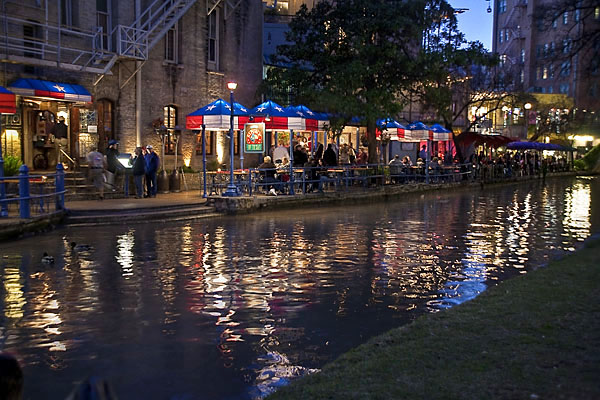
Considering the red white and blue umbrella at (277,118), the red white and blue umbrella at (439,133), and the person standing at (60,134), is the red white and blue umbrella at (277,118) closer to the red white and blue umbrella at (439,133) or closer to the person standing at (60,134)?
the person standing at (60,134)

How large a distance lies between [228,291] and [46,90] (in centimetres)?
1417

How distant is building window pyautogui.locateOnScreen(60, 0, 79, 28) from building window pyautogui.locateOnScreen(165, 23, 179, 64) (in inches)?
195

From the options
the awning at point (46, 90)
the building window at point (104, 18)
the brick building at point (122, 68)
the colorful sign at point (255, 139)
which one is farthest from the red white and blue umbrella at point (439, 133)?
the awning at point (46, 90)

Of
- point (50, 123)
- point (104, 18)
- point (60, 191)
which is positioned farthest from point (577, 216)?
point (104, 18)

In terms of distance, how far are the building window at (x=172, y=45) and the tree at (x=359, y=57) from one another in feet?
16.2

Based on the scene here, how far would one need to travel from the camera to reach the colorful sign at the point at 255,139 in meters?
23.6

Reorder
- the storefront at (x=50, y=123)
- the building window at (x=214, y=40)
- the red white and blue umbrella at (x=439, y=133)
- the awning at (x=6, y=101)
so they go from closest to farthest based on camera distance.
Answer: the awning at (x=6, y=101)
the storefront at (x=50, y=123)
the building window at (x=214, y=40)
the red white and blue umbrella at (x=439, y=133)

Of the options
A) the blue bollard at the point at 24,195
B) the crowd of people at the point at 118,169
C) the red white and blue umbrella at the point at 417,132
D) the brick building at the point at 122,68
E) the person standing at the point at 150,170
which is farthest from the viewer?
the red white and blue umbrella at the point at 417,132

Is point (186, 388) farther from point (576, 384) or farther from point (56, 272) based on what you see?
point (56, 272)

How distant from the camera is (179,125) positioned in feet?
94.5

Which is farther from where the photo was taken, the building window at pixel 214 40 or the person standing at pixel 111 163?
the building window at pixel 214 40

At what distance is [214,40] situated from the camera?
3097cm

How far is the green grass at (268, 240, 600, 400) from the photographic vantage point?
4.91 m

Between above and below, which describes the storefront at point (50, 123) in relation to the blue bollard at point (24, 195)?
above
